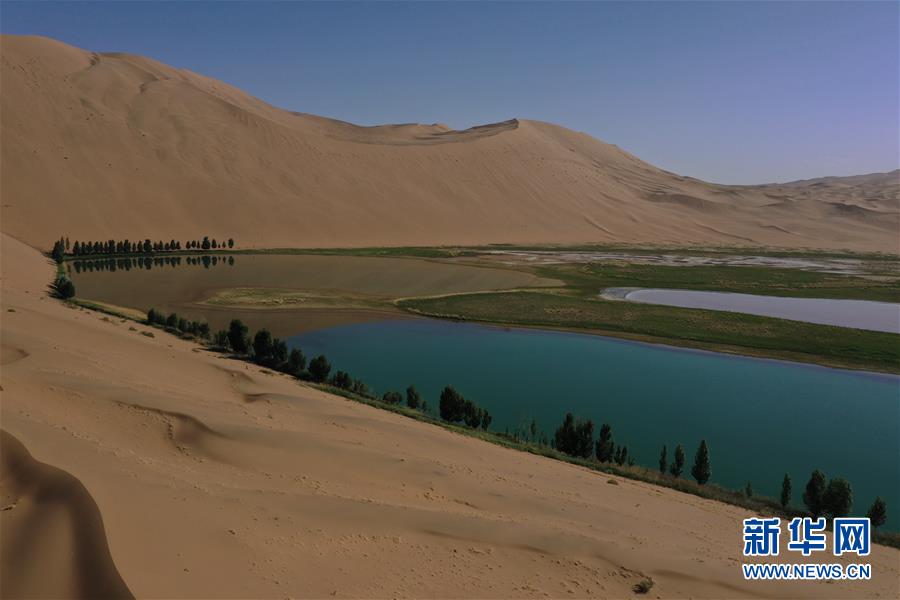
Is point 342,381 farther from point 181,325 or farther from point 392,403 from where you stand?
point 181,325

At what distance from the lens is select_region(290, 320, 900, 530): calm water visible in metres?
14.6

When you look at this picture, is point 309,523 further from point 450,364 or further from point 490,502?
point 450,364

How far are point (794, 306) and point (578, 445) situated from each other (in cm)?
2892

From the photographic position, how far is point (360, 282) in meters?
41.7

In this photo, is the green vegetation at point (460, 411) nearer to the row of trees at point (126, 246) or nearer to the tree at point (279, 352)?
the tree at point (279, 352)

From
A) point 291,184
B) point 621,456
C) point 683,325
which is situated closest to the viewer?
point 621,456

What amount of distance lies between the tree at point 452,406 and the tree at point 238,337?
29.7 ft

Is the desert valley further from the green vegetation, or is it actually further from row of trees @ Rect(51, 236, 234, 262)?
row of trees @ Rect(51, 236, 234, 262)

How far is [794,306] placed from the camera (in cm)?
3616

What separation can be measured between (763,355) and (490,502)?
66.1ft

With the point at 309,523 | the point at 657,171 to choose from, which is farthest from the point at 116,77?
the point at 657,171

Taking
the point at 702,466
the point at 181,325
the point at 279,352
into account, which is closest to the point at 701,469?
the point at 702,466

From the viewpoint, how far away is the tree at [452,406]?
16.0 meters

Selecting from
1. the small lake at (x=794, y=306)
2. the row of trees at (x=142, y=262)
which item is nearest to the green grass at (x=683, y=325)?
the small lake at (x=794, y=306)
